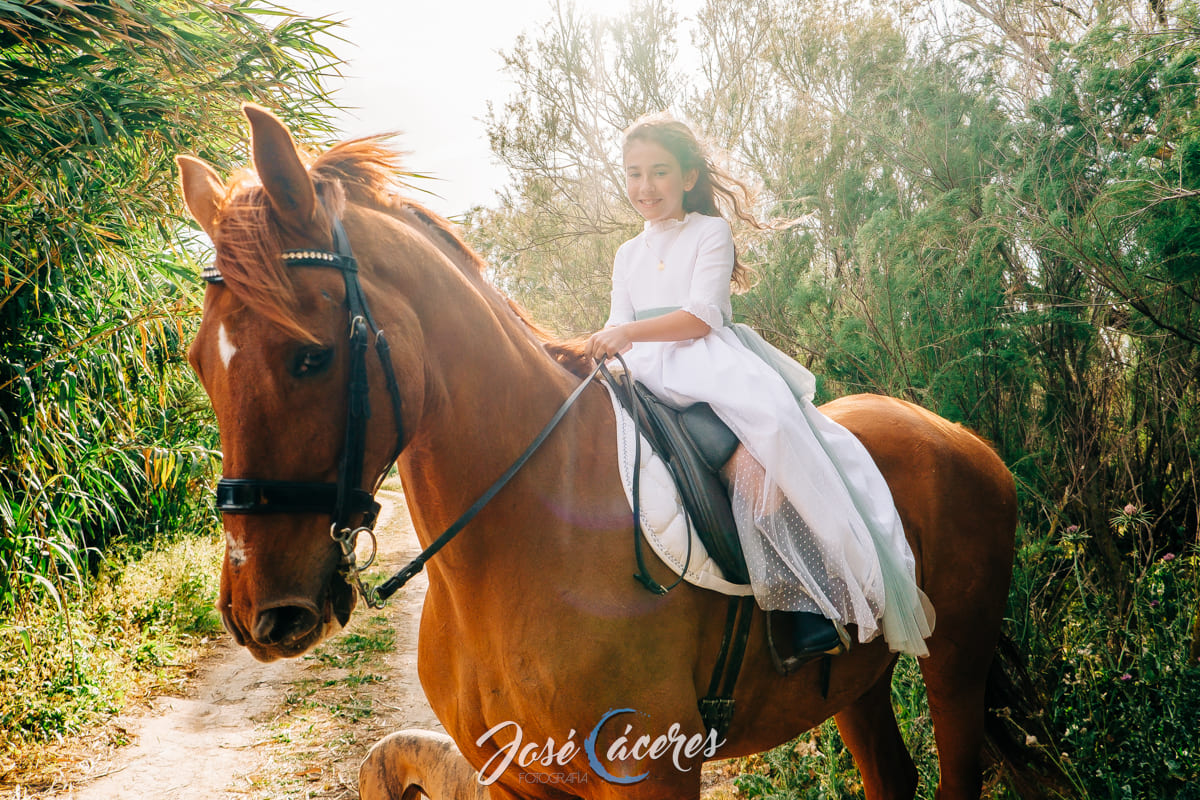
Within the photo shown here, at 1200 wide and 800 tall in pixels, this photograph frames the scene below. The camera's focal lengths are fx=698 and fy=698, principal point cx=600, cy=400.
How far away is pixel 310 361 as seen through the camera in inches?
53.4

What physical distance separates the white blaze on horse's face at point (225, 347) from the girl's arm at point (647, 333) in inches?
36.8

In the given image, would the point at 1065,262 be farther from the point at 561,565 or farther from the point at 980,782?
the point at 561,565

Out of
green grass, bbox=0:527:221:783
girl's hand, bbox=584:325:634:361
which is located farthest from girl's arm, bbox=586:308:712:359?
green grass, bbox=0:527:221:783

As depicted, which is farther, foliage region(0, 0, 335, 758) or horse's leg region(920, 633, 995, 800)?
foliage region(0, 0, 335, 758)

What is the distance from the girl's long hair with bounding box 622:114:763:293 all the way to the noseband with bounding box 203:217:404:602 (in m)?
1.24

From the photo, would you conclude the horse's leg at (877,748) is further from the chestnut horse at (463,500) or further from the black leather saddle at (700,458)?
the black leather saddle at (700,458)

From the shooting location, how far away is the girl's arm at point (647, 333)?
198 centimetres

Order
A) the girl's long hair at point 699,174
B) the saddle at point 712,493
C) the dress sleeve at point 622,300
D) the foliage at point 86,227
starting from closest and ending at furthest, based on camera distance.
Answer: the saddle at point 712,493 < the girl's long hair at point 699,174 < the dress sleeve at point 622,300 < the foliage at point 86,227

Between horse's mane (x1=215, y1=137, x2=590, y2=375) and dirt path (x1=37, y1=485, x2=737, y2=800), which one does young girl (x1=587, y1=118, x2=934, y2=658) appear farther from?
dirt path (x1=37, y1=485, x2=737, y2=800)

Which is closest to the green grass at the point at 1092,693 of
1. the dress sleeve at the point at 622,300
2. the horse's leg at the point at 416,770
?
the horse's leg at the point at 416,770

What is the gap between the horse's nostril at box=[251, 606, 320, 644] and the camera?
1317mm

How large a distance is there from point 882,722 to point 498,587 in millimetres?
1881

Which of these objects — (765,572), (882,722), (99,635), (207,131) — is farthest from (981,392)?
(99,635)

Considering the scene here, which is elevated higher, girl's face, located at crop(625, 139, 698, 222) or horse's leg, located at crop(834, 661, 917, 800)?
girl's face, located at crop(625, 139, 698, 222)
